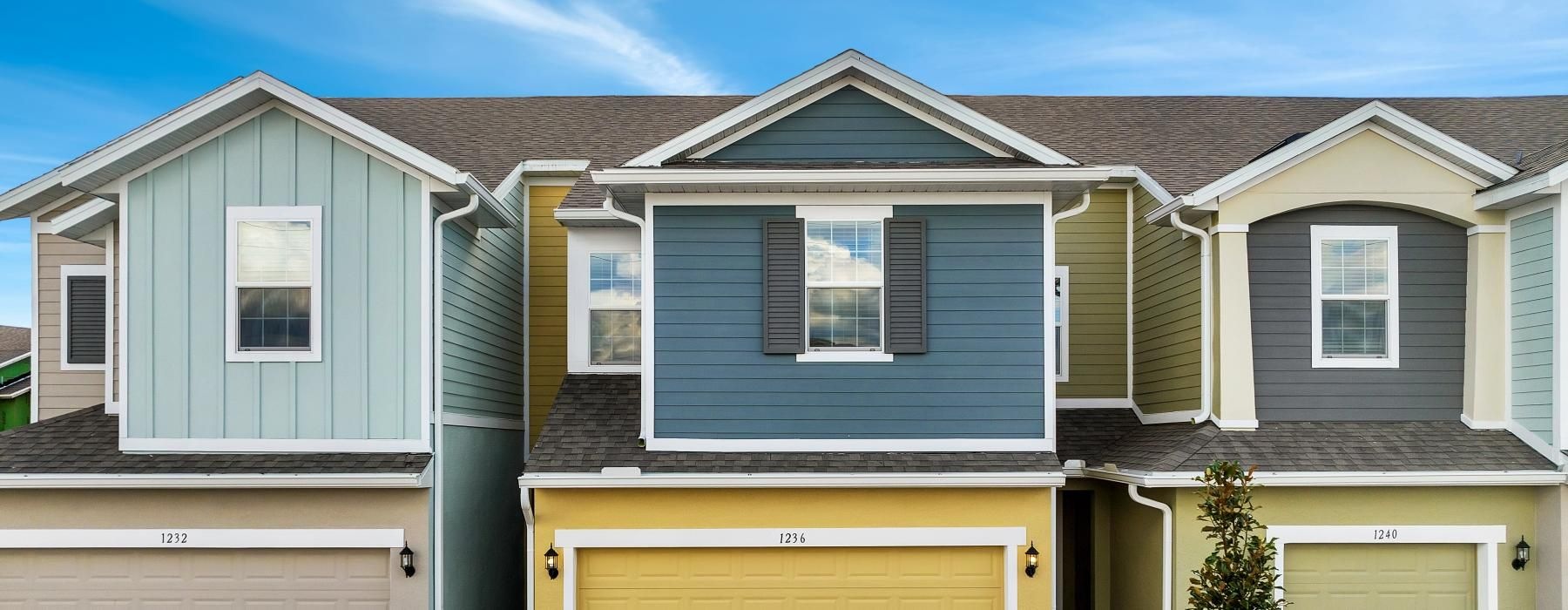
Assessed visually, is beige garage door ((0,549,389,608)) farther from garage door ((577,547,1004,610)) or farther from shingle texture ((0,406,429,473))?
garage door ((577,547,1004,610))

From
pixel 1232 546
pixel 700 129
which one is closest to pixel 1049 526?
pixel 1232 546

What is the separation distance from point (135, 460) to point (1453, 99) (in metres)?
16.4

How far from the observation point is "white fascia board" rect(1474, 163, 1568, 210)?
909cm

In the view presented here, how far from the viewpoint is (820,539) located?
31.4ft

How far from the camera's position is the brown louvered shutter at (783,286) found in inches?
386

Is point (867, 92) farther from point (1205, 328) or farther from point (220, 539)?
point (220, 539)

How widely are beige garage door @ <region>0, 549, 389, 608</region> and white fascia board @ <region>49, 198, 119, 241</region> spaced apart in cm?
310

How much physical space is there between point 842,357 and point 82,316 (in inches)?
344

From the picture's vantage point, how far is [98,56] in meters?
19.1

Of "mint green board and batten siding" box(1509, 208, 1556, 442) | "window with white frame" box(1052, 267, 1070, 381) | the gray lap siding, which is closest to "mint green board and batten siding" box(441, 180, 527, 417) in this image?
"window with white frame" box(1052, 267, 1070, 381)

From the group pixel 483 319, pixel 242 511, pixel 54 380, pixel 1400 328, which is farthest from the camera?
pixel 54 380

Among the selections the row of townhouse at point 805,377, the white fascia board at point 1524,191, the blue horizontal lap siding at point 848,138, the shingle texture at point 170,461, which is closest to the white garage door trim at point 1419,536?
the row of townhouse at point 805,377

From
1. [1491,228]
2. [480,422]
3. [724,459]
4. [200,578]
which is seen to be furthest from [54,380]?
[1491,228]

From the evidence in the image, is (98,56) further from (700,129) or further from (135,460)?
(700,129)
